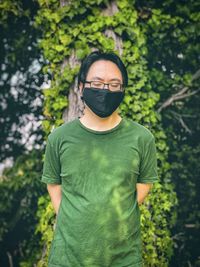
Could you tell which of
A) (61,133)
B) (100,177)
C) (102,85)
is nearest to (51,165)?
(61,133)

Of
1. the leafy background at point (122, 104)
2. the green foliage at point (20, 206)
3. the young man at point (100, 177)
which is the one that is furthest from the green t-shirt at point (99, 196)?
the green foliage at point (20, 206)

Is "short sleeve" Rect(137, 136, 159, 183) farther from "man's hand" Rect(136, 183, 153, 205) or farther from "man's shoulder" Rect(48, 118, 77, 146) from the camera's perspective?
"man's shoulder" Rect(48, 118, 77, 146)

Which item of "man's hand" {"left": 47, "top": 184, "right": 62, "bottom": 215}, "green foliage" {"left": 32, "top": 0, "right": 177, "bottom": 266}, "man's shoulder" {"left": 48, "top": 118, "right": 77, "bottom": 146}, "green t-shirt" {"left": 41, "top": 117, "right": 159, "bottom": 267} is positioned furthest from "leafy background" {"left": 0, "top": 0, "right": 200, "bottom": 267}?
"green t-shirt" {"left": 41, "top": 117, "right": 159, "bottom": 267}

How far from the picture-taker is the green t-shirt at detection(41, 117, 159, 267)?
230cm

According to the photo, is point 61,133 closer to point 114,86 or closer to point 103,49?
point 114,86

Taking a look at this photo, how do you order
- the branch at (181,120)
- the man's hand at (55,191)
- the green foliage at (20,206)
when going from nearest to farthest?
the man's hand at (55,191) < the branch at (181,120) < the green foliage at (20,206)

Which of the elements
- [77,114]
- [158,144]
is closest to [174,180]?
[158,144]

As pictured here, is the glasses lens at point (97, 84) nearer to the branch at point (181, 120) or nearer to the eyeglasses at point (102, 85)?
the eyeglasses at point (102, 85)

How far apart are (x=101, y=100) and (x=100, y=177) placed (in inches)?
23.8

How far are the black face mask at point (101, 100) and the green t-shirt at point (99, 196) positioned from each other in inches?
7.2

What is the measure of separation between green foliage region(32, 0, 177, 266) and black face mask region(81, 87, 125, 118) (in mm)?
1537

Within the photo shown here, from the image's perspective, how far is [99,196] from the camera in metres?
2.31

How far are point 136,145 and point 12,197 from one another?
14.1ft

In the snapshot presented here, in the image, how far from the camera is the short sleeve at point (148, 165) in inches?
98.7
